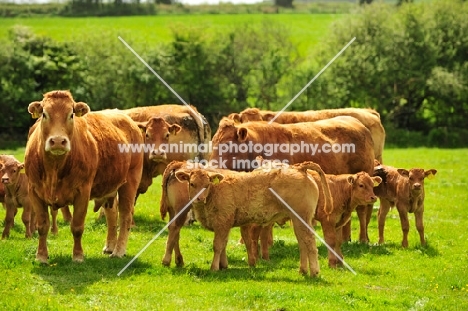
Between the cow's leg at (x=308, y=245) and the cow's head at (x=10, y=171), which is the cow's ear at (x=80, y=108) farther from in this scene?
the cow's head at (x=10, y=171)

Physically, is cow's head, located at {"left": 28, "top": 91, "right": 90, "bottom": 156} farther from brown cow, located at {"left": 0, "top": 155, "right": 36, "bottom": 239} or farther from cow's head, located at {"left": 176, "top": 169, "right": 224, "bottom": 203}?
brown cow, located at {"left": 0, "top": 155, "right": 36, "bottom": 239}

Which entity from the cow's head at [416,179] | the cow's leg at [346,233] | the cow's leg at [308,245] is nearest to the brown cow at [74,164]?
the cow's leg at [308,245]

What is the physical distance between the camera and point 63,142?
42.7ft

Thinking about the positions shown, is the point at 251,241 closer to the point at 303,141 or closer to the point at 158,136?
the point at 303,141

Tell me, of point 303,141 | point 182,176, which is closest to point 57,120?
point 182,176

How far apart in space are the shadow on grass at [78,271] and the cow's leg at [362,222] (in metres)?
5.66

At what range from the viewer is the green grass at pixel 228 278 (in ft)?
37.9

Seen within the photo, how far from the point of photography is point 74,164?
545 inches

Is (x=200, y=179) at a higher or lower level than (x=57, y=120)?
lower

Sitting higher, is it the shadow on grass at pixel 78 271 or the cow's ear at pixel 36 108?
the cow's ear at pixel 36 108

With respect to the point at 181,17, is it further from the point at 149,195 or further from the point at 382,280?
the point at 382,280

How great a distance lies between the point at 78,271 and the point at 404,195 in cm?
780

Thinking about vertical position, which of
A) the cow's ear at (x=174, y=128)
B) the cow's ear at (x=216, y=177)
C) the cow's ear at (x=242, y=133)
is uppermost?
the cow's ear at (x=242, y=133)

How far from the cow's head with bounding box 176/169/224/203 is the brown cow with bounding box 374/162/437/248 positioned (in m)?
5.74
